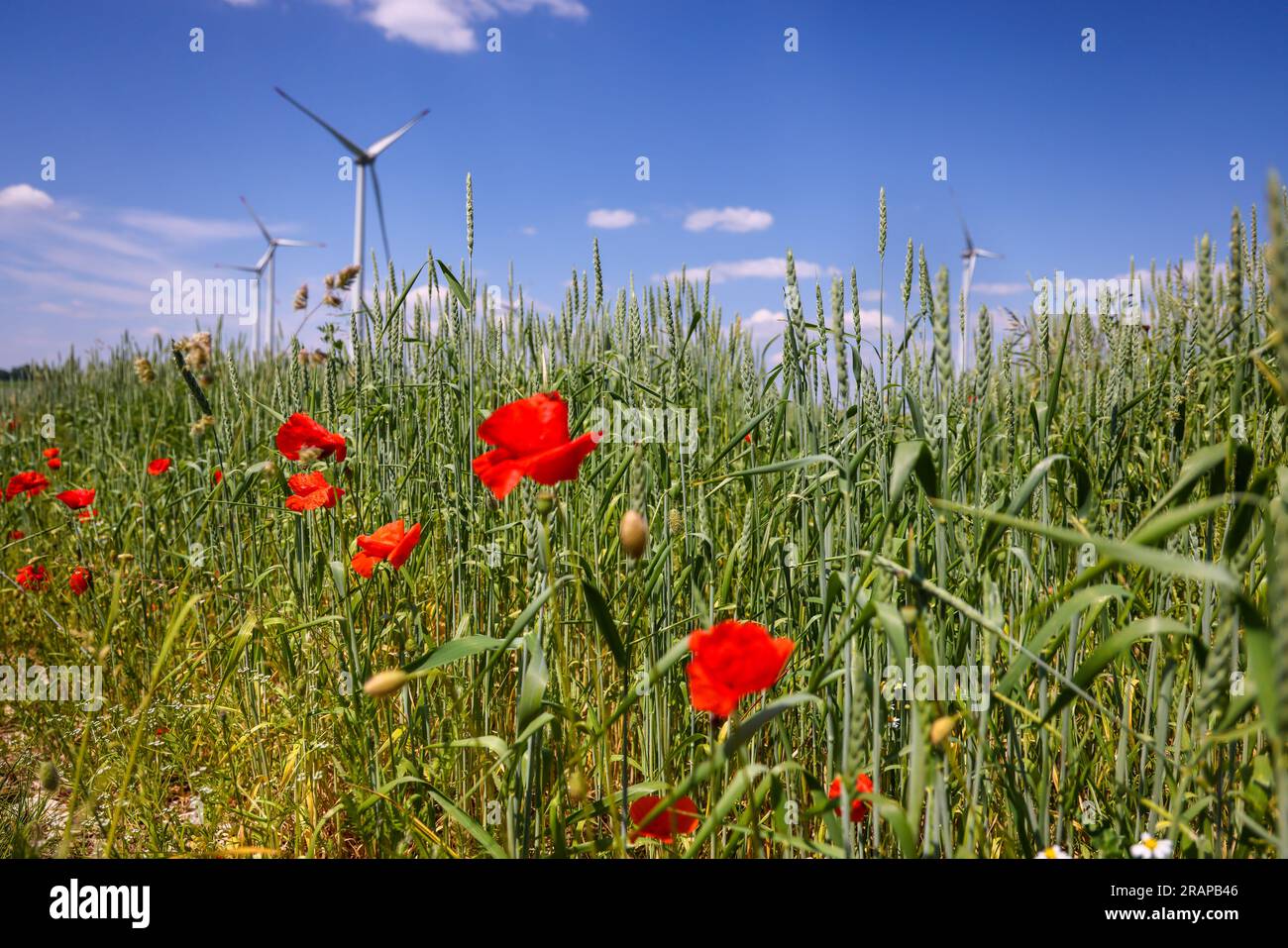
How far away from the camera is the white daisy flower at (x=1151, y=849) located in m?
0.89

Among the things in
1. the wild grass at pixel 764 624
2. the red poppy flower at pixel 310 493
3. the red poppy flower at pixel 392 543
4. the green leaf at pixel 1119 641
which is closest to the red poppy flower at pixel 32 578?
the wild grass at pixel 764 624

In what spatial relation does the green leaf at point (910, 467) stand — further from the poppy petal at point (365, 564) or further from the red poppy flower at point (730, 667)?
the poppy petal at point (365, 564)

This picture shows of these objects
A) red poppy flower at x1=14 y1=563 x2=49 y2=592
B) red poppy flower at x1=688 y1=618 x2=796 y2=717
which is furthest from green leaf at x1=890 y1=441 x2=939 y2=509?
red poppy flower at x1=14 y1=563 x2=49 y2=592

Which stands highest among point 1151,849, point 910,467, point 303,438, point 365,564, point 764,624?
point 303,438

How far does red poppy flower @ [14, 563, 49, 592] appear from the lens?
252 centimetres

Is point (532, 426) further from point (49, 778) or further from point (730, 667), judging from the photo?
point (49, 778)

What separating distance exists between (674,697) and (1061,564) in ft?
2.49

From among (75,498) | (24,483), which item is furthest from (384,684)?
(24,483)

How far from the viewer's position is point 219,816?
1.68 meters

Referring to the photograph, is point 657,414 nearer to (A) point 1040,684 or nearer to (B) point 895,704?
(B) point 895,704

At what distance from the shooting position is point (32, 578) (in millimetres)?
2512

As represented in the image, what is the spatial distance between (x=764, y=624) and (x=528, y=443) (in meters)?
0.79

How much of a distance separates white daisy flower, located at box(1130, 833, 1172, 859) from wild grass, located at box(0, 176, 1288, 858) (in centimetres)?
4

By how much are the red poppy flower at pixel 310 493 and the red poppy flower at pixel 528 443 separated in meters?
0.64
